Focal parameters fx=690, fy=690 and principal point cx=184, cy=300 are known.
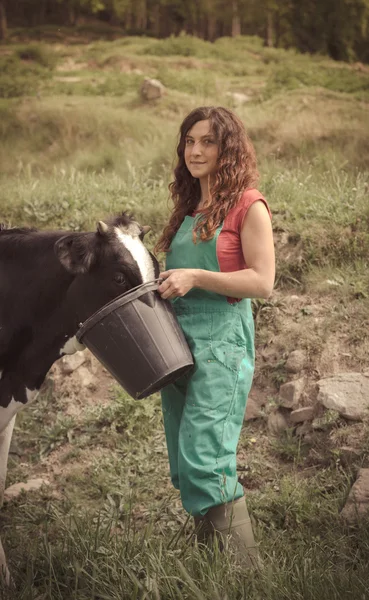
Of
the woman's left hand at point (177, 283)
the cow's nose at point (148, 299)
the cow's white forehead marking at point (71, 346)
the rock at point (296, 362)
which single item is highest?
the woman's left hand at point (177, 283)

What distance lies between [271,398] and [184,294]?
170cm

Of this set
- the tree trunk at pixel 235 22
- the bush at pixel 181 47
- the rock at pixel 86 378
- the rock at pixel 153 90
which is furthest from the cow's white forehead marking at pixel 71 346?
the tree trunk at pixel 235 22

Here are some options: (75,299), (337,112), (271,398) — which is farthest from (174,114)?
(75,299)

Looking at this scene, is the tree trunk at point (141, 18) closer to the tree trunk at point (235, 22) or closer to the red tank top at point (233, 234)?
the tree trunk at point (235, 22)

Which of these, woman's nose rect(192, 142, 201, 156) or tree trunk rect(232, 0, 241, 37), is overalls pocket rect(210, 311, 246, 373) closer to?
woman's nose rect(192, 142, 201, 156)

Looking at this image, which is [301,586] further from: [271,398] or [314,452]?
[271,398]

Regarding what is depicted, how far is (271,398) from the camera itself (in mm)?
4188

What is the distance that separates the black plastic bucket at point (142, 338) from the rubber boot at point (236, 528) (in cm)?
54

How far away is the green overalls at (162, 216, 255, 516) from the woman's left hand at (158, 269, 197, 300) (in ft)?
0.52

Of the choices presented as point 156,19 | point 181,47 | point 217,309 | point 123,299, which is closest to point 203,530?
point 217,309

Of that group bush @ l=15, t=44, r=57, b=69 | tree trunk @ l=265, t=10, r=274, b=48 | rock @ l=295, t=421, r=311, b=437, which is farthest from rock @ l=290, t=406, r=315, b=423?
bush @ l=15, t=44, r=57, b=69

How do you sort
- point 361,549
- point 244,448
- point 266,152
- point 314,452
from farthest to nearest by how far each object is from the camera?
point 266,152, point 244,448, point 314,452, point 361,549

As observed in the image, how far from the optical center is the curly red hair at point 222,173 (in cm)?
274

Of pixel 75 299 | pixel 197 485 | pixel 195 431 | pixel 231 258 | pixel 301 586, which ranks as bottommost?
pixel 301 586
